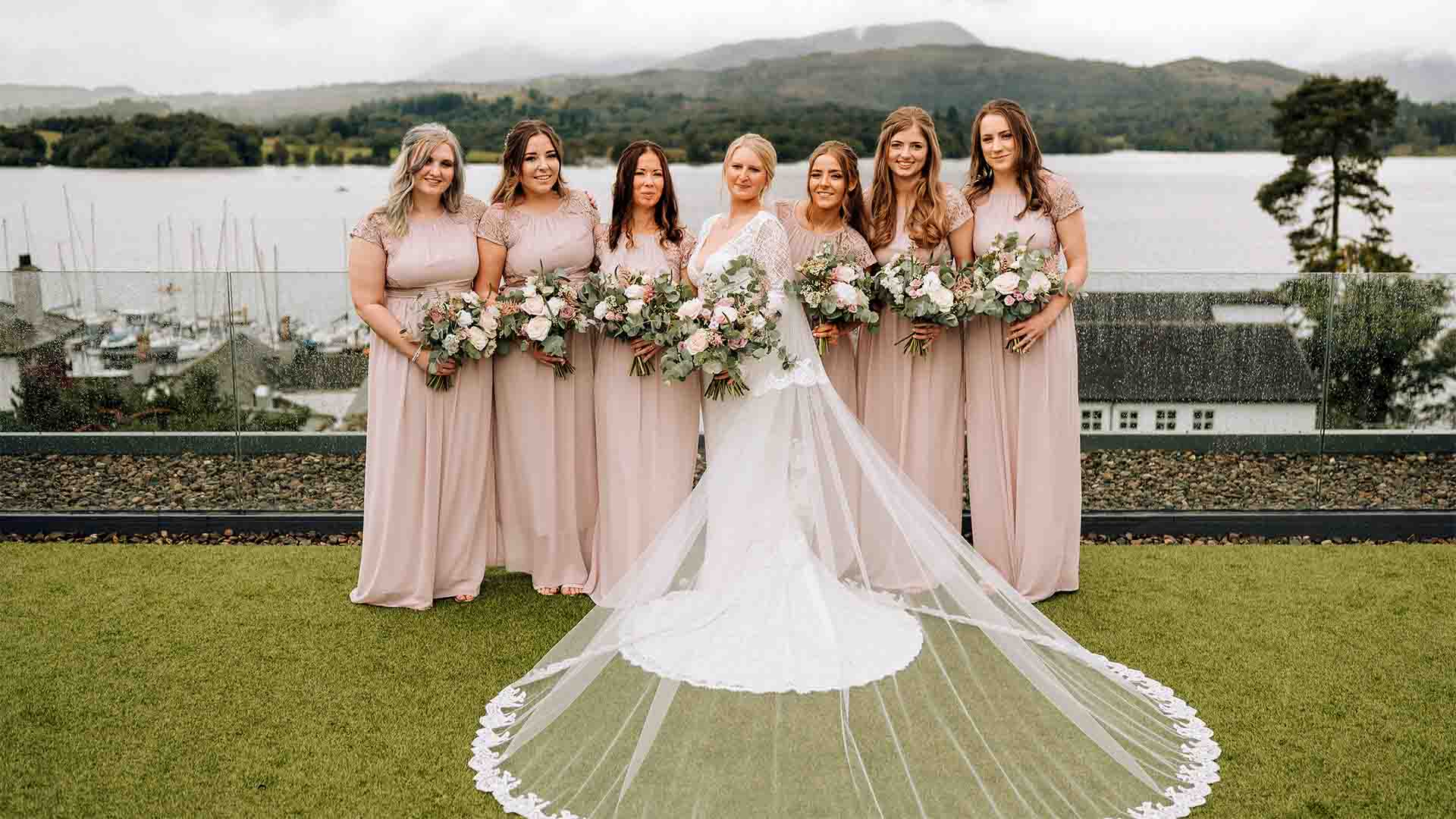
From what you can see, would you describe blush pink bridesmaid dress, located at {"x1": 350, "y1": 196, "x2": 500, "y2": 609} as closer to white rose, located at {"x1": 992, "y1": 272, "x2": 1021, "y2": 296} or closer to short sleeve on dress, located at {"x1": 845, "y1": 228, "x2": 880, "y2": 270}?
short sleeve on dress, located at {"x1": 845, "y1": 228, "x2": 880, "y2": 270}

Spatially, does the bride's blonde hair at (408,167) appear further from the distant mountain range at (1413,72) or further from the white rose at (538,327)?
the distant mountain range at (1413,72)

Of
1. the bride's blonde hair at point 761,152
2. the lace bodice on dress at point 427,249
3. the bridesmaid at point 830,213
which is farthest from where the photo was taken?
the lace bodice on dress at point 427,249

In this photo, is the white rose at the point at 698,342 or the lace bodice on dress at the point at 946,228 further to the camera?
the lace bodice on dress at the point at 946,228

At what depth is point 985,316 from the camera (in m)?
4.96

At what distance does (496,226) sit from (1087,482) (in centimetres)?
373

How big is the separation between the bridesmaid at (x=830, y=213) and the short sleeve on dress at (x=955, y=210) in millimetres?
354

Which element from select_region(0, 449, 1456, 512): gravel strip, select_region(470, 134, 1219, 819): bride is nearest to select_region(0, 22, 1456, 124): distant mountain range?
select_region(0, 449, 1456, 512): gravel strip

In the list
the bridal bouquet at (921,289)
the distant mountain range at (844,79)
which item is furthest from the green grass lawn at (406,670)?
the distant mountain range at (844,79)

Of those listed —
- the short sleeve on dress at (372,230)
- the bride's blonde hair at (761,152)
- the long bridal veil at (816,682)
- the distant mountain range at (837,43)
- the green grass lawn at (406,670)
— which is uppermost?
the distant mountain range at (837,43)

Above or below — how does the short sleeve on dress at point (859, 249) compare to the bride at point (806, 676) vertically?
above

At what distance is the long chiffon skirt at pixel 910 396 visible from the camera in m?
5.00

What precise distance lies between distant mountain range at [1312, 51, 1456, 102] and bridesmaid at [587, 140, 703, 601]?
10.9 m

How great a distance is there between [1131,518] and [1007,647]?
2910mm

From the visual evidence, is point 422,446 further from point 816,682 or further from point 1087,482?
point 1087,482
